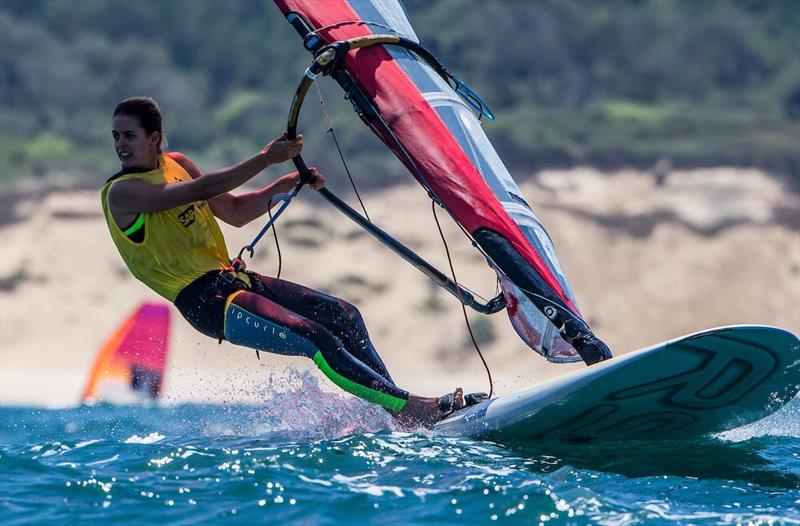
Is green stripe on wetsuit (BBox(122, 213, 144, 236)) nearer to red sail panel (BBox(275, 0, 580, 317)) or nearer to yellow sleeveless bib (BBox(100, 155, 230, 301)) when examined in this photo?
yellow sleeveless bib (BBox(100, 155, 230, 301))

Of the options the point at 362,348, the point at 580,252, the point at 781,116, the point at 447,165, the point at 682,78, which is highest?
the point at 682,78

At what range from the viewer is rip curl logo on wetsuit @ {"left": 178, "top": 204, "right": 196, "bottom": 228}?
577cm

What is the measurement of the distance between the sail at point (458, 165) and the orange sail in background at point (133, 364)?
6.08m

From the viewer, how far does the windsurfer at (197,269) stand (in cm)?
563

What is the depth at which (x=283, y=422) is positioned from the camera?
632cm

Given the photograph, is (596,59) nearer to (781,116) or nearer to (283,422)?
(781,116)

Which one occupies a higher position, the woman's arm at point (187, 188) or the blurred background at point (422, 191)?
the blurred background at point (422, 191)

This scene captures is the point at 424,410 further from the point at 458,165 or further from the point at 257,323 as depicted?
the point at 458,165

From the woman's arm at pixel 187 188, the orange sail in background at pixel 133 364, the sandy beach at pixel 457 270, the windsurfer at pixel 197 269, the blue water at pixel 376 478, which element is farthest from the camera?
the sandy beach at pixel 457 270

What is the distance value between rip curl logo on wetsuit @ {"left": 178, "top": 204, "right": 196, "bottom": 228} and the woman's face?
0.29m

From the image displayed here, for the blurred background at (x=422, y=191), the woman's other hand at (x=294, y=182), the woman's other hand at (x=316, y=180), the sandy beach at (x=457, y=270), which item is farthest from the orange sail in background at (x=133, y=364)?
the woman's other hand at (x=316, y=180)

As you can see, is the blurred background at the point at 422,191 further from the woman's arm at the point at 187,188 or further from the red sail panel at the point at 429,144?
the woman's arm at the point at 187,188

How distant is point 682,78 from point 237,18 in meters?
11.1

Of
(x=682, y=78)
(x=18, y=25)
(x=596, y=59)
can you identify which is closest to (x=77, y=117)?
(x=18, y=25)
